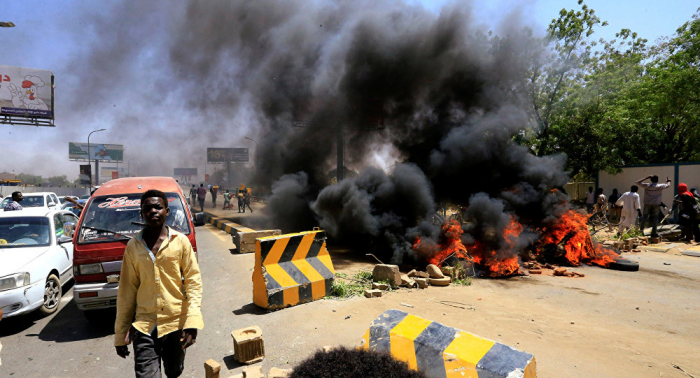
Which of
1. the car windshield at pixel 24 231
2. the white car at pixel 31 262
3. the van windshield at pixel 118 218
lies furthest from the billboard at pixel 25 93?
the van windshield at pixel 118 218

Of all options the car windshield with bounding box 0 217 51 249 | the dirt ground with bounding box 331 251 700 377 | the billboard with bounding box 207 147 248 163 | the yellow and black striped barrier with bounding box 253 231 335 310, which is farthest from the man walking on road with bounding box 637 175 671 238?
the billboard with bounding box 207 147 248 163

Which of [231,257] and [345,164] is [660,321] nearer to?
[231,257]

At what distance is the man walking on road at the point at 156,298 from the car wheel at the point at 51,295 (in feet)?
12.1

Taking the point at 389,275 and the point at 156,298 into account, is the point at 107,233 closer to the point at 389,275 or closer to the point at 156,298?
the point at 156,298

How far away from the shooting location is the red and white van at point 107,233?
4.13 meters

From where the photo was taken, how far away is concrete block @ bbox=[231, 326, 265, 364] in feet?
11.1

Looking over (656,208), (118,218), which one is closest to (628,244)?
(656,208)

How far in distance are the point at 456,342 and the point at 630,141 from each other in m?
19.2

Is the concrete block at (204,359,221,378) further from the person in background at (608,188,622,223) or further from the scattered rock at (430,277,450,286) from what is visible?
the person in background at (608,188,622,223)

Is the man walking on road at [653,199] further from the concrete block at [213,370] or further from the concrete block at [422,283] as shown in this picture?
the concrete block at [213,370]

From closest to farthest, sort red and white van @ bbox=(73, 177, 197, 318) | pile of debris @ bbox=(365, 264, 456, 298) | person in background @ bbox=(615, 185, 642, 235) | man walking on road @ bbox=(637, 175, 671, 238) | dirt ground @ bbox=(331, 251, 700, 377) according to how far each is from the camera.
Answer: dirt ground @ bbox=(331, 251, 700, 377), red and white van @ bbox=(73, 177, 197, 318), pile of debris @ bbox=(365, 264, 456, 298), man walking on road @ bbox=(637, 175, 671, 238), person in background @ bbox=(615, 185, 642, 235)

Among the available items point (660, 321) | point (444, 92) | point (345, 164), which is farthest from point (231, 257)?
point (345, 164)

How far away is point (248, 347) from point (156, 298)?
1.46 meters

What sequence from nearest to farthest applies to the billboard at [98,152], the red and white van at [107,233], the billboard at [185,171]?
1. the red and white van at [107,233]
2. the billboard at [98,152]
3. the billboard at [185,171]
